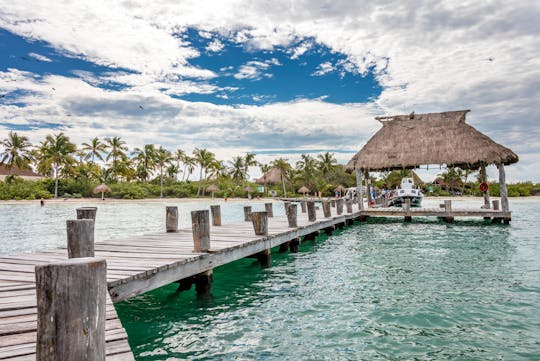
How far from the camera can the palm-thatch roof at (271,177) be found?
2527 inches

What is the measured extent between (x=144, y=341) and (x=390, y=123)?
19.8 m

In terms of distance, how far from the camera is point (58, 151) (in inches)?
1903

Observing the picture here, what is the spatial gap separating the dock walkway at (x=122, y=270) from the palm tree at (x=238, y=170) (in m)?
58.0

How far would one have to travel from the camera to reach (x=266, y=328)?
516 centimetres

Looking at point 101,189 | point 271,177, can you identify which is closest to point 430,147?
point 101,189

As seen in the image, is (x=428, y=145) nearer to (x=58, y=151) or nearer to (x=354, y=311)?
(x=354, y=311)

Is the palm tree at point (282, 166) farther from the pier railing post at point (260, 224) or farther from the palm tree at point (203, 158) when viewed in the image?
the pier railing post at point (260, 224)

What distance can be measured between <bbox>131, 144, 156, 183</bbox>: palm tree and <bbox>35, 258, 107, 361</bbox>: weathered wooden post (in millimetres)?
61060

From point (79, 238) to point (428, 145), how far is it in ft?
60.8

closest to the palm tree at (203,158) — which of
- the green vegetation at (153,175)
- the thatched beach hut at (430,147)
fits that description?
the green vegetation at (153,175)

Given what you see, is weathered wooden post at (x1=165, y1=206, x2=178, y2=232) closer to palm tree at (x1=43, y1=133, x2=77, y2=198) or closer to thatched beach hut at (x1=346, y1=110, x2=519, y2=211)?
thatched beach hut at (x1=346, y1=110, x2=519, y2=211)

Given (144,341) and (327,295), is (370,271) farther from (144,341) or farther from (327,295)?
(144,341)

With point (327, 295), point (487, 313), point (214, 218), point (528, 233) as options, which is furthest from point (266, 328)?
point (528, 233)

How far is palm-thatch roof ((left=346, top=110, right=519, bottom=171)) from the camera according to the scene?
1809cm
